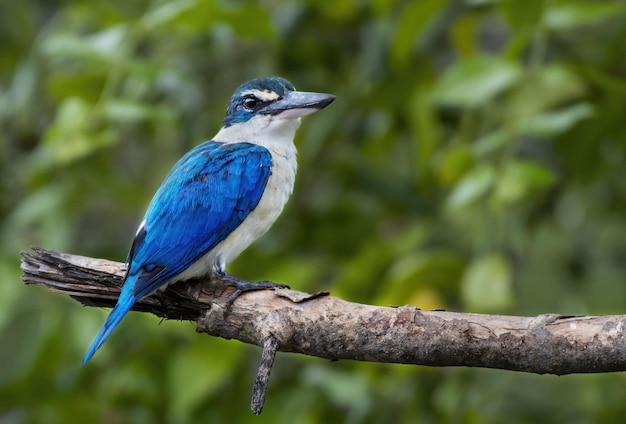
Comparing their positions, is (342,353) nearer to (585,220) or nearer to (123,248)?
(123,248)

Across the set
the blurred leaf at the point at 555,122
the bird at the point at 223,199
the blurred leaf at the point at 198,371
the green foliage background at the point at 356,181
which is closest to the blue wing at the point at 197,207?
the bird at the point at 223,199

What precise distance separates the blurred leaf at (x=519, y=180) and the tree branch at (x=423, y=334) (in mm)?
640

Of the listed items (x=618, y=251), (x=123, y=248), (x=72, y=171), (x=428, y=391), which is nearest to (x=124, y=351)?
(x=123, y=248)

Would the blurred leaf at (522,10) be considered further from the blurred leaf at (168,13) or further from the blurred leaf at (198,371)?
the blurred leaf at (198,371)

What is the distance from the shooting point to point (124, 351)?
3.46m

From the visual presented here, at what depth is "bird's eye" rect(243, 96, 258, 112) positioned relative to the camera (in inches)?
116

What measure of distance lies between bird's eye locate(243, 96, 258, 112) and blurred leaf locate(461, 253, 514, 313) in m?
0.82

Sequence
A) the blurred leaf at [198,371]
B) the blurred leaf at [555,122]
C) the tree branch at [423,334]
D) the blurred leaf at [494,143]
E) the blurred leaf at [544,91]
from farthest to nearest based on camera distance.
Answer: the blurred leaf at [198,371]
the blurred leaf at [544,91]
the blurred leaf at [494,143]
the blurred leaf at [555,122]
the tree branch at [423,334]

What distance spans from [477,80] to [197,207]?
0.89 m

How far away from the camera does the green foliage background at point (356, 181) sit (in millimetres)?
2973

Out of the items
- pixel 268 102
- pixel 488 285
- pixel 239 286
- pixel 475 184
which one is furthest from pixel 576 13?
pixel 239 286

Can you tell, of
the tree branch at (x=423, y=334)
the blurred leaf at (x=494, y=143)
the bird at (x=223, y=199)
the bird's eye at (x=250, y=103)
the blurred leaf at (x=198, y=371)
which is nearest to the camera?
the tree branch at (x=423, y=334)

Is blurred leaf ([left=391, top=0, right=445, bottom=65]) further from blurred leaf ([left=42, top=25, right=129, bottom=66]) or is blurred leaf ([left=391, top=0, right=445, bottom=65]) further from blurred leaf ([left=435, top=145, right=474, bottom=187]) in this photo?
blurred leaf ([left=42, top=25, right=129, bottom=66])

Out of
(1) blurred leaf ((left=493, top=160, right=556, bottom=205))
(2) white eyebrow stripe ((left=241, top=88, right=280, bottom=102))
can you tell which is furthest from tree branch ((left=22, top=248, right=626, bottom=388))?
(2) white eyebrow stripe ((left=241, top=88, right=280, bottom=102))
